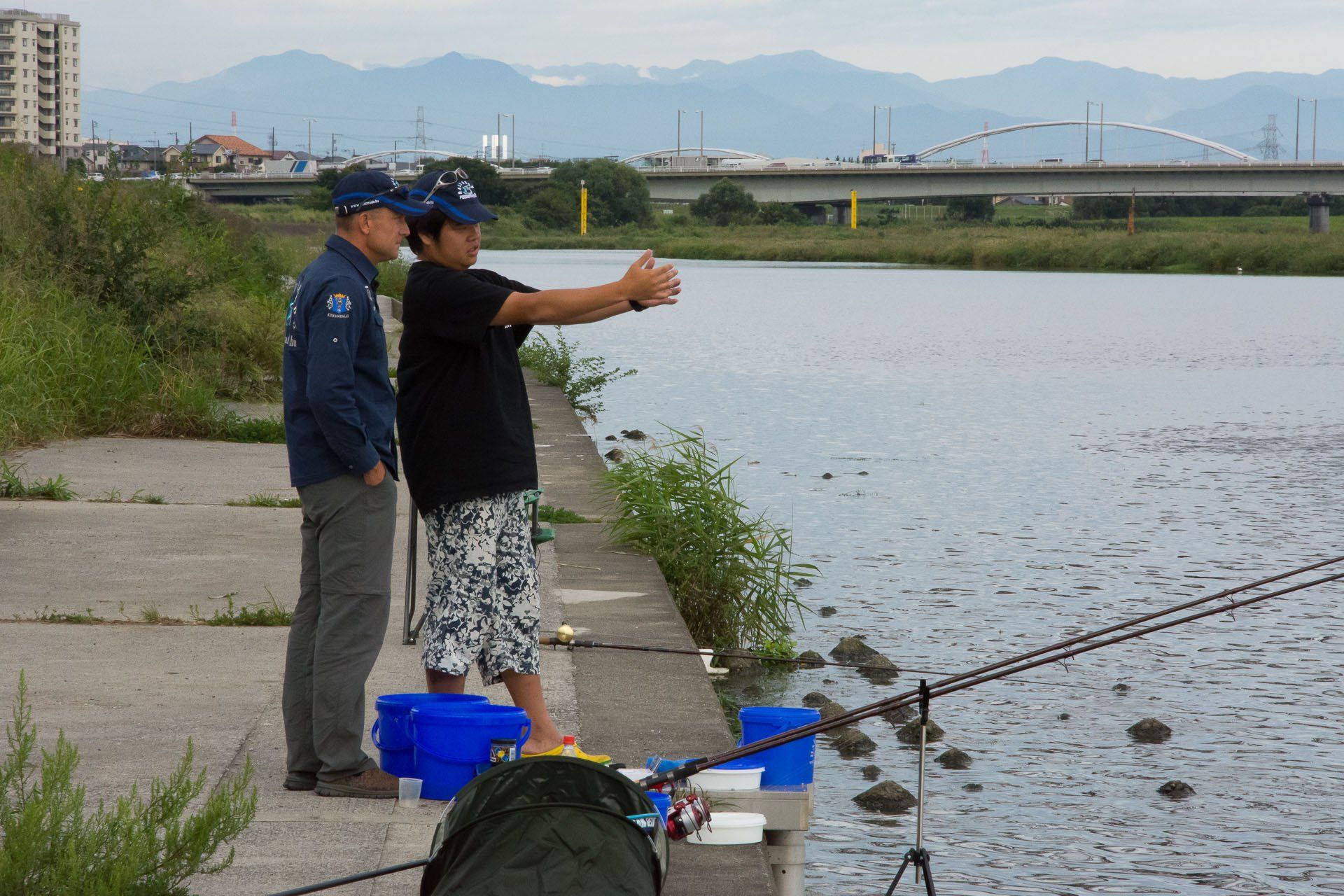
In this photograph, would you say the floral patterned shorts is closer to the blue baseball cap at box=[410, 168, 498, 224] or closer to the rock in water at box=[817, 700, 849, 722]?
the blue baseball cap at box=[410, 168, 498, 224]

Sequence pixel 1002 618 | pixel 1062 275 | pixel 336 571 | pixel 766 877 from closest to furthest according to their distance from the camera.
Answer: pixel 766 877 → pixel 336 571 → pixel 1002 618 → pixel 1062 275

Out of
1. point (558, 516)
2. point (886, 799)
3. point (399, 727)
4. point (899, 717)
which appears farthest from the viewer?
point (558, 516)

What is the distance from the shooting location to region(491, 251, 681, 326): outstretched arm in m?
4.25

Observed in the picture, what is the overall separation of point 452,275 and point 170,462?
23.5ft

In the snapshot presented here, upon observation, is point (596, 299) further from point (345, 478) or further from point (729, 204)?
point (729, 204)

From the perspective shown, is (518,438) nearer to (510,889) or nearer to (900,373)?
(510,889)

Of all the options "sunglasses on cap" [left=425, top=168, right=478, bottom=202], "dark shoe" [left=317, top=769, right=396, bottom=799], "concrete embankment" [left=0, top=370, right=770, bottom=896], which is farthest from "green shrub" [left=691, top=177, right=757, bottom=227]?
"dark shoe" [left=317, top=769, right=396, bottom=799]

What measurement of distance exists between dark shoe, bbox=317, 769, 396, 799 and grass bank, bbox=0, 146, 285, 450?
279 inches

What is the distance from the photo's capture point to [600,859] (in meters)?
3.26

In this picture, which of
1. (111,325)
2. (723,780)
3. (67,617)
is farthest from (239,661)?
(111,325)

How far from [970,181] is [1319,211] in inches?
763

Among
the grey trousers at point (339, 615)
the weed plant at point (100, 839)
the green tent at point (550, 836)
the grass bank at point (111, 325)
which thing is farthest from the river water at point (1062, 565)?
the grass bank at point (111, 325)

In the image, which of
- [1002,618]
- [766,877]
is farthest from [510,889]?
[1002,618]

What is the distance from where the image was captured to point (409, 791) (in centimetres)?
455
